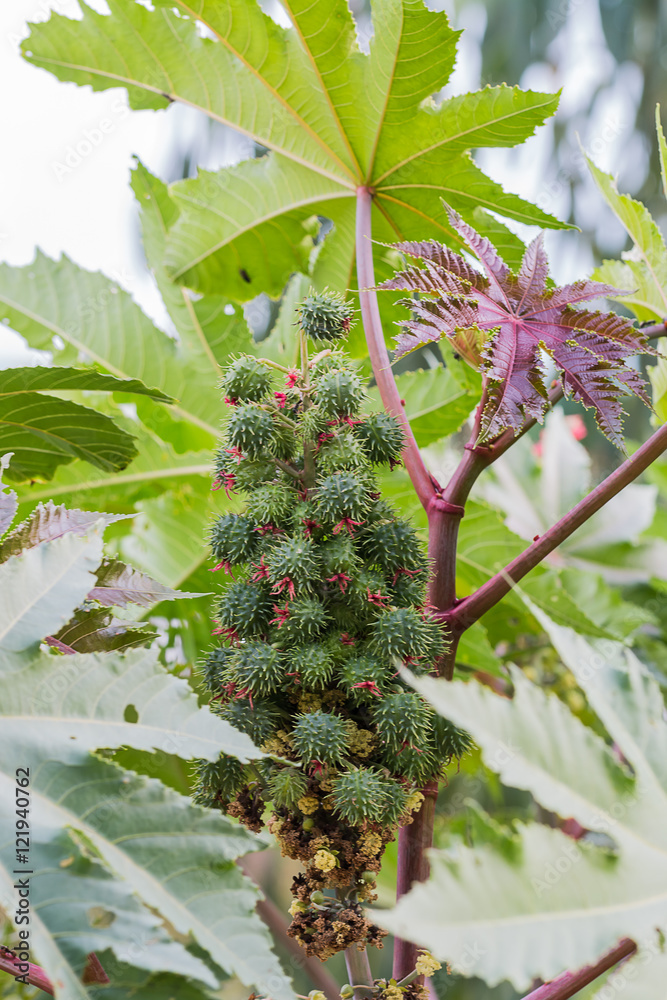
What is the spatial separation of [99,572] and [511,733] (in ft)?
1.20

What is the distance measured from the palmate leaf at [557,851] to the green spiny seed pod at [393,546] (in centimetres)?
14

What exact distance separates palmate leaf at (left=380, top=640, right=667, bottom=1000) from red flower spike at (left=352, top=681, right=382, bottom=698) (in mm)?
122

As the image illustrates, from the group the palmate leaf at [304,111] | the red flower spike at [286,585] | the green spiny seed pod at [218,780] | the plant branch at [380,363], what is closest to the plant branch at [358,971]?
the green spiny seed pod at [218,780]

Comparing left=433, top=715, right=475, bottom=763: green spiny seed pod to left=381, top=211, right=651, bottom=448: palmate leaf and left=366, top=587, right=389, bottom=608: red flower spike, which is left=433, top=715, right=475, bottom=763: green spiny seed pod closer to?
left=366, top=587, right=389, bottom=608: red flower spike

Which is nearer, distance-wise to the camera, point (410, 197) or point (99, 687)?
point (99, 687)

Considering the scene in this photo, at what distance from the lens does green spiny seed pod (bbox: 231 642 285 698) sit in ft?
1.60

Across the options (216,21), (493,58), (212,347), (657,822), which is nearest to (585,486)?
(212,347)

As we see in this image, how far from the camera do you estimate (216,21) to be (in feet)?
2.51

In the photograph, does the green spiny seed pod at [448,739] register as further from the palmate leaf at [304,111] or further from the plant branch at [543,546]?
Answer: the palmate leaf at [304,111]

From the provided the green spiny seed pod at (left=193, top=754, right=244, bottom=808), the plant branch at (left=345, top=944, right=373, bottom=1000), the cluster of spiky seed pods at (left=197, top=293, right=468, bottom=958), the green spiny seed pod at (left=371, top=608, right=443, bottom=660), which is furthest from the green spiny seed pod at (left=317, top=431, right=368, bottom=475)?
the plant branch at (left=345, top=944, right=373, bottom=1000)

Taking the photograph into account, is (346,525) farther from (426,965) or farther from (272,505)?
(426,965)

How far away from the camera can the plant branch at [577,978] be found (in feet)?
1.62

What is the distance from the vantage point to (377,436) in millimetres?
552

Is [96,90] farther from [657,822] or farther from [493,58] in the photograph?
[493,58]
